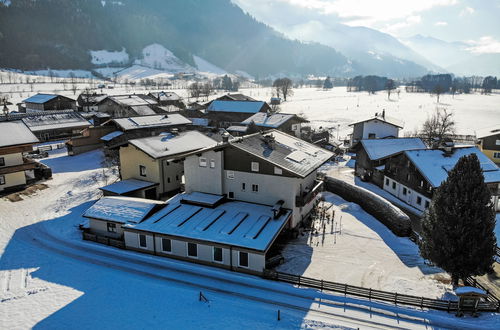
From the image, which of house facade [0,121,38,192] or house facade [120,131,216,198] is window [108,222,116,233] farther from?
house facade [0,121,38,192]

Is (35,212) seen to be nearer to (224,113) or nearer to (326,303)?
(326,303)

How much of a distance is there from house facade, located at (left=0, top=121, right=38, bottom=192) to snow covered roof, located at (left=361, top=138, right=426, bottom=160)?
4061 centimetres

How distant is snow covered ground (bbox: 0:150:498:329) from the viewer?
19281mm

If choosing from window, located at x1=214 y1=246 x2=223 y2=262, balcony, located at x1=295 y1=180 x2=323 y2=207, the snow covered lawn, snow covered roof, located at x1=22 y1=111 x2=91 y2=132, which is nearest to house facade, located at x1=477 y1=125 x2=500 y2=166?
the snow covered lawn

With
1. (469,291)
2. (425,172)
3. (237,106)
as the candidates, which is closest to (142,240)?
(469,291)

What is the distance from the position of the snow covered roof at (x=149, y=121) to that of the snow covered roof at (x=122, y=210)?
1127 inches

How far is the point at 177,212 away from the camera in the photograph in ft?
95.2

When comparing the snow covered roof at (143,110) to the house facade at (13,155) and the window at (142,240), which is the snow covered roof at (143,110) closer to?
the house facade at (13,155)

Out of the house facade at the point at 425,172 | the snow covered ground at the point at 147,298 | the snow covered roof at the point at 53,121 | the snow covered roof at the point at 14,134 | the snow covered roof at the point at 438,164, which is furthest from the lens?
the snow covered roof at the point at 53,121

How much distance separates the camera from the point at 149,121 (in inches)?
2373

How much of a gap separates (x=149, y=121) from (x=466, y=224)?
50.5 metres

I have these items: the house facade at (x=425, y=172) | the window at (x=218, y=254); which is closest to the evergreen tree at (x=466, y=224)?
the window at (x=218, y=254)

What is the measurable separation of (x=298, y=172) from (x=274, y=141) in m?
6.20

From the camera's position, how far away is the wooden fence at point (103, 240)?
27891 mm
